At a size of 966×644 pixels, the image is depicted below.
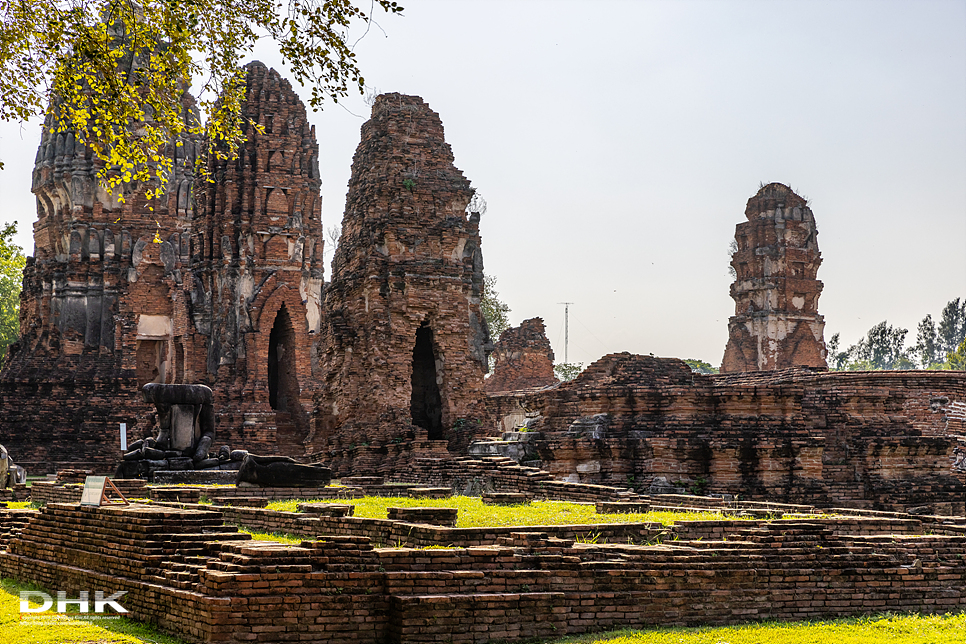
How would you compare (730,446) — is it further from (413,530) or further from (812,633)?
(413,530)

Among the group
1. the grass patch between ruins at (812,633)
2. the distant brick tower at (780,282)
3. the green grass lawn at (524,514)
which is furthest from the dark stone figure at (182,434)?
the distant brick tower at (780,282)

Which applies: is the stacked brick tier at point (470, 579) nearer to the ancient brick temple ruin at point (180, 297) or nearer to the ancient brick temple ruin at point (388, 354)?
the ancient brick temple ruin at point (388, 354)

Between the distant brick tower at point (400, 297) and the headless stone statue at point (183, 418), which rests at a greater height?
the distant brick tower at point (400, 297)

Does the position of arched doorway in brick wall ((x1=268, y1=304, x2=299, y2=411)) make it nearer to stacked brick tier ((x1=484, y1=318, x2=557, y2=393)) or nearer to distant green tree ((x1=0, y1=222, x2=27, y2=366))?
stacked brick tier ((x1=484, y1=318, x2=557, y2=393))

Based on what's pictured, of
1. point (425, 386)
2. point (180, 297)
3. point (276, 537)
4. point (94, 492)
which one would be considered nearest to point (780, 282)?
point (425, 386)

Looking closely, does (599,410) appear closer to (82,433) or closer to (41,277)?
(82,433)

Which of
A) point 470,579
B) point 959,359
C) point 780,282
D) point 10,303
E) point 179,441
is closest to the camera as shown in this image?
point 470,579

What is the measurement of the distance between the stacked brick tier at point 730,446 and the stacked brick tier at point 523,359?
1630 cm

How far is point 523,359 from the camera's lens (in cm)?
3347

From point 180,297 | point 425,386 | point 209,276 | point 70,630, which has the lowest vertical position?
point 70,630

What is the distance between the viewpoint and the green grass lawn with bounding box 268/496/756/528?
924 centimetres

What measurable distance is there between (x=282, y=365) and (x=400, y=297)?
390 inches

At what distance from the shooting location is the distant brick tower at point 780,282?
109 ft

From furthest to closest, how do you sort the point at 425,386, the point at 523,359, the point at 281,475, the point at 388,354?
the point at 523,359 < the point at 425,386 < the point at 388,354 < the point at 281,475
